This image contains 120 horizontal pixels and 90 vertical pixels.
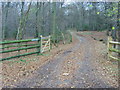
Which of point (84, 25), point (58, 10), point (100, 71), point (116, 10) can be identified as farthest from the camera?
point (84, 25)

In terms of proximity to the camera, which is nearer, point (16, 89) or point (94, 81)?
point (16, 89)

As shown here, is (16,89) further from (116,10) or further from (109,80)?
A: (116,10)

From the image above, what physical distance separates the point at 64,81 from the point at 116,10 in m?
4.85

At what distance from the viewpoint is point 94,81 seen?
4363mm

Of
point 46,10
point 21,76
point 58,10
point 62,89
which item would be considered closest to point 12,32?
point 46,10

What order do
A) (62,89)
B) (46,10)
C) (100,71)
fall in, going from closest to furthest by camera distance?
(62,89) → (100,71) → (46,10)

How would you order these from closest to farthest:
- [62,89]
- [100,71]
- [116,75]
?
[62,89], [116,75], [100,71]

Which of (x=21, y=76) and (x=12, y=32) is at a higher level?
(x=12, y=32)

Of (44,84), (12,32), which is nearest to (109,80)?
(44,84)

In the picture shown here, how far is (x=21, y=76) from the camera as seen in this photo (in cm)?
507

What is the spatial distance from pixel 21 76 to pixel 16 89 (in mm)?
1095

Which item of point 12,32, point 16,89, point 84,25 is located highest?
point 84,25

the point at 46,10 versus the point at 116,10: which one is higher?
the point at 46,10

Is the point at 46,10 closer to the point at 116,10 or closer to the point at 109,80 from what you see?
the point at 116,10
